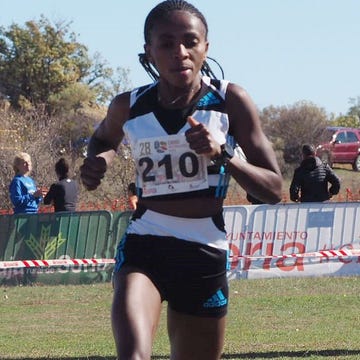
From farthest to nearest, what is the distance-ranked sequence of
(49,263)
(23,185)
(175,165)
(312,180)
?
(312,180) → (49,263) → (23,185) → (175,165)

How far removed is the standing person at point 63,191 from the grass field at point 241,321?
1100 millimetres

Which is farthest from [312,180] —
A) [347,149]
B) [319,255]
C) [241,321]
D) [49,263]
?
[347,149]

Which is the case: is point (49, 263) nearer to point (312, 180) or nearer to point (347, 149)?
point (312, 180)

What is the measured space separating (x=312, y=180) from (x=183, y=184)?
33.7ft

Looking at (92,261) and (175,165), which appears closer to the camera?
(175,165)

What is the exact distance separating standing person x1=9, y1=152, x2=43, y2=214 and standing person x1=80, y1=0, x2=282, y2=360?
8.68 metres

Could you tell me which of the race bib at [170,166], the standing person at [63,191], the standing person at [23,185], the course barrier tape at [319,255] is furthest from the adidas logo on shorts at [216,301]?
the course barrier tape at [319,255]

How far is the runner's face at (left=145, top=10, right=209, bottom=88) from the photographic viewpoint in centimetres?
464

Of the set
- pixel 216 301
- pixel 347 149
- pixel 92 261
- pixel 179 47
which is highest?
pixel 347 149

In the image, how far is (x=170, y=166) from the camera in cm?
462

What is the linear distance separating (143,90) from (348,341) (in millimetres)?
4536

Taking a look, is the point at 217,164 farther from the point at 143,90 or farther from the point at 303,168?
the point at 303,168

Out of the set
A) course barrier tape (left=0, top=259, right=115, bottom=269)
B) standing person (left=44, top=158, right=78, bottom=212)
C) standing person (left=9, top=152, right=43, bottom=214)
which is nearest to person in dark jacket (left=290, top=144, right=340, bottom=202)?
course barrier tape (left=0, top=259, right=115, bottom=269)

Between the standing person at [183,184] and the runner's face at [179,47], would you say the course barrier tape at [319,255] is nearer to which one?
the standing person at [183,184]
